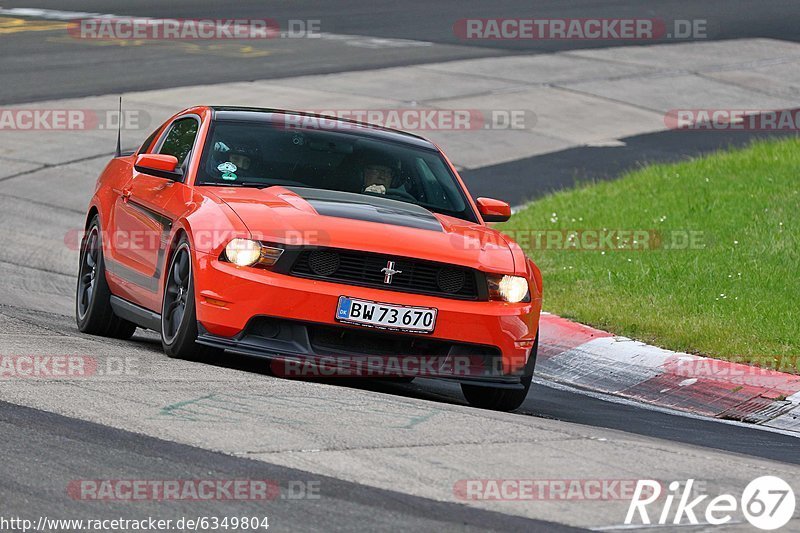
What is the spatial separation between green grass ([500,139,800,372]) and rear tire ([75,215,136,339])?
11.3 ft

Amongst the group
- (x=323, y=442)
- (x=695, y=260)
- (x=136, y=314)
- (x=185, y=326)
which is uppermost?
(x=323, y=442)

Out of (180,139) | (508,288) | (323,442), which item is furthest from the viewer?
(180,139)

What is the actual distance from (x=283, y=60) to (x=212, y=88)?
11.4ft

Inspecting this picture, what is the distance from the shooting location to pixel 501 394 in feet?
28.0

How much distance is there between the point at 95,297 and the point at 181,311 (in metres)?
1.67

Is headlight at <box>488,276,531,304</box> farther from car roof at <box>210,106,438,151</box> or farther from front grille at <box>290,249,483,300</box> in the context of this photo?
car roof at <box>210,106,438,151</box>

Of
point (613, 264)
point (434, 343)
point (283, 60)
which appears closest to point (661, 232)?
point (613, 264)

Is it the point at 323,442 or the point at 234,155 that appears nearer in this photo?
the point at 323,442

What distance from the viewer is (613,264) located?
13.2 meters

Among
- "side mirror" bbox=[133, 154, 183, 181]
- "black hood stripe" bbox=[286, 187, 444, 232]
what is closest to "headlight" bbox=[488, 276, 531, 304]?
"black hood stripe" bbox=[286, 187, 444, 232]

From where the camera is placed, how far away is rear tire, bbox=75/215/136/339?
9.73 meters

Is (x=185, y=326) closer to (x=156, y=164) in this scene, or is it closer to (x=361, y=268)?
(x=361, y=268)

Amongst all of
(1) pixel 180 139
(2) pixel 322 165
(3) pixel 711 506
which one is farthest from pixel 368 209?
(3) pixel 711 506

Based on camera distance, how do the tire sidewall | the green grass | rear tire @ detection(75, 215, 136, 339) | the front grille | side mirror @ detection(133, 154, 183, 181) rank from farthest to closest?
the green grass < rear tire @ detection(75, 215, 136, 339) < side mirror @ detection(133, 154, 183, 181) < the tire sidewall < the front grille
